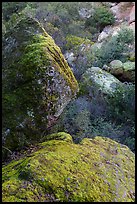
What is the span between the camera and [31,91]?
3270mm

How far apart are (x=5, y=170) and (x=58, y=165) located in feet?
1.85

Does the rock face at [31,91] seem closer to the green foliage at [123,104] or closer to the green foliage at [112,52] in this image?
the green foliage at [123,104]

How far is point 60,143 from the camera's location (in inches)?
131

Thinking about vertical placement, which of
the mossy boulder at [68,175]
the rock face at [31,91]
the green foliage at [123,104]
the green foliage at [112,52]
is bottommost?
the green foliage at [123,104]

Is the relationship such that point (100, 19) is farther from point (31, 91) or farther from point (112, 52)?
point (31, 91)

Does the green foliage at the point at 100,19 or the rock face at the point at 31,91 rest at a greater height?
the rock face at the point at 31,91

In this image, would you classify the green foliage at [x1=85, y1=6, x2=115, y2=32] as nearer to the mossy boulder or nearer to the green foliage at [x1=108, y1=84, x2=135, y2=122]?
the green foliage at [x1=108, y1=84, x2=135, y2=122]

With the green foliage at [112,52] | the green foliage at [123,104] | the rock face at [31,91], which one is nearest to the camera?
the rock face at [31,91]

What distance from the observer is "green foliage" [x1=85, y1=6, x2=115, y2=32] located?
19234mm

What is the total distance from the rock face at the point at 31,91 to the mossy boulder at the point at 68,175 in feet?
1.04

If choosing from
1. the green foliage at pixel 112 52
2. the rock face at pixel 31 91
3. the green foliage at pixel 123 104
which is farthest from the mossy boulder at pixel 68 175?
the green foliage at pixel 112 52

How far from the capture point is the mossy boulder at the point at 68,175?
2383 mm

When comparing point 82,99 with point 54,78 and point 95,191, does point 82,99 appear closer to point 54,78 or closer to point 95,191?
point 54,78

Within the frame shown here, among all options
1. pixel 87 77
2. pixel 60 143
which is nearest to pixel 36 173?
pixel 60 143
